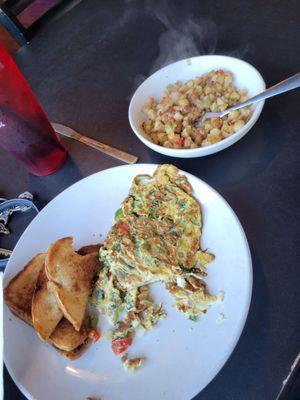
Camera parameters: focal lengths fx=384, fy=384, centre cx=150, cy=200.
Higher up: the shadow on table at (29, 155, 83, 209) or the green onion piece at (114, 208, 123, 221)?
the shadow on table at (29, 155, 83, 209)

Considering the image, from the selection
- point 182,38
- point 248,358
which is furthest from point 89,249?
point 182,38

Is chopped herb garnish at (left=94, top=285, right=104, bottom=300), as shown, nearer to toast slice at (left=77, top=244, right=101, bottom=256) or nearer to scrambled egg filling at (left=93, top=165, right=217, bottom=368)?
scrambled egg filling at (left=93, top=165, right=217, bottom=368)

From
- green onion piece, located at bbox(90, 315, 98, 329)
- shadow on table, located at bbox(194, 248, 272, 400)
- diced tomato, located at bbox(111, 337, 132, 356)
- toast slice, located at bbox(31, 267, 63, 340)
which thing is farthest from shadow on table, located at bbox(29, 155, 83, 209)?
shadow on table, located at bbox(194, 248, 272, 400)

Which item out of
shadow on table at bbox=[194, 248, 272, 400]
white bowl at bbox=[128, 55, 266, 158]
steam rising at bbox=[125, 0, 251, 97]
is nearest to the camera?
shadow on table at bbox=[194, 248, 272, 400]

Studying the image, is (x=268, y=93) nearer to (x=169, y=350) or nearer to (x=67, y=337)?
(x=169, y=350)

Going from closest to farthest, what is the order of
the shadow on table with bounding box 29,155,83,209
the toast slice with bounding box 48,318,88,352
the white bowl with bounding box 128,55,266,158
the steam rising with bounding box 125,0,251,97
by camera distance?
the toast slice with bounding box 48,318,88,352, the white bowl with bounding box 128,55,266,158, the shadow on table with bounding box 29,155,83,209, the steam rising with bounding box 125,0,251,97

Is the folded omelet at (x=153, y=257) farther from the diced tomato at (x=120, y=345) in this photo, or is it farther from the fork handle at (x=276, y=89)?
the fork handle at (x=276, y=89)
